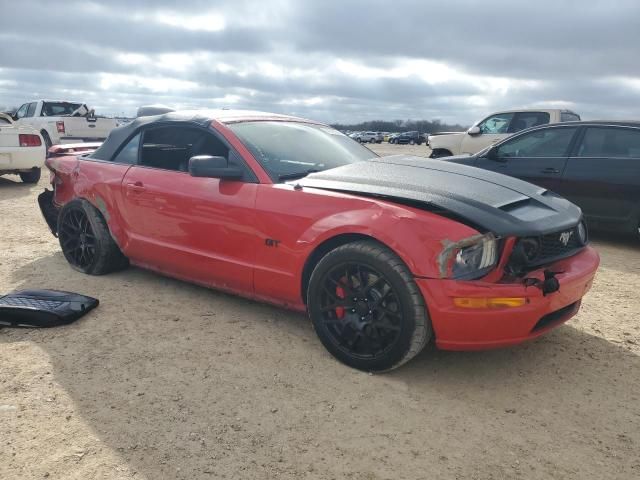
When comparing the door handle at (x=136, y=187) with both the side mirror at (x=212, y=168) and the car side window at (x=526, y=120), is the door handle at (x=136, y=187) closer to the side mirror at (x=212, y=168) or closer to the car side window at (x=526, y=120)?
the side mirror at (x=212, y=168)

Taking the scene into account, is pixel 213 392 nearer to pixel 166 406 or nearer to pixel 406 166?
pixel 166 406

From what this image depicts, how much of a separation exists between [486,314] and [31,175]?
10483mm

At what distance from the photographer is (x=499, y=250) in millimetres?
2783

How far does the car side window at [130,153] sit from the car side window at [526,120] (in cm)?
786

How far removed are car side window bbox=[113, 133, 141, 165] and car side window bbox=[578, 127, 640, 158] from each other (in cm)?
498

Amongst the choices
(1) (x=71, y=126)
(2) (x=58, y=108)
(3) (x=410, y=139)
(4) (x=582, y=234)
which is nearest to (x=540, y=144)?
(4) (x=582, y=234)

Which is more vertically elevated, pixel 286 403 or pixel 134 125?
pixel 134 125

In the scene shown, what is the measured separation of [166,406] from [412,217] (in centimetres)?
157

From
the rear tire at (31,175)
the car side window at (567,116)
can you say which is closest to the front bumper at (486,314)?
the car side window at (567,116)

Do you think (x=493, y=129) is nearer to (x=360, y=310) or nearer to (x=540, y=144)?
(x=540, y=144)

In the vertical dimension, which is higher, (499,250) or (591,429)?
(499,250)

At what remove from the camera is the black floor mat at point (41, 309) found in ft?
11.7

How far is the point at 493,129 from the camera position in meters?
10.6

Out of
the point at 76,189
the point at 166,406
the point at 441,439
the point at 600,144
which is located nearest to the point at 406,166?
the point at 441,439
